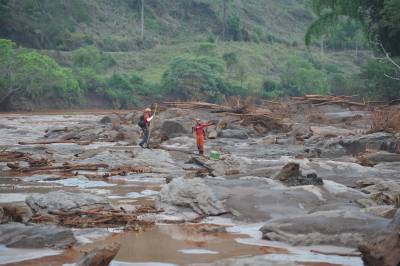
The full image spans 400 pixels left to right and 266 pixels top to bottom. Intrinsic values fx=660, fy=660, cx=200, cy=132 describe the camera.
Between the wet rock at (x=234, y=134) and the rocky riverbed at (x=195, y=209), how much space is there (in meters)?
5.87

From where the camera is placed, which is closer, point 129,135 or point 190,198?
point 190,198

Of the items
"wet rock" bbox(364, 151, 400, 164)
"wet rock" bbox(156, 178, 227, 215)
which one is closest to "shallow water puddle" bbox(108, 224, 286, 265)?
"wet rock" bbox(156, 178, 227, 215)

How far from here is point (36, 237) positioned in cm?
707

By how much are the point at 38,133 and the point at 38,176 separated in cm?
1572

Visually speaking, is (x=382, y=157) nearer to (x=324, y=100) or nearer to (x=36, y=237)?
(x=36, y=237)

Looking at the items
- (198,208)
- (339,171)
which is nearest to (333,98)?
(339,171)

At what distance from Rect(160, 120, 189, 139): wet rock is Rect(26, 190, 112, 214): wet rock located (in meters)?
15.3

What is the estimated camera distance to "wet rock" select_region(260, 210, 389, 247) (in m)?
7.00

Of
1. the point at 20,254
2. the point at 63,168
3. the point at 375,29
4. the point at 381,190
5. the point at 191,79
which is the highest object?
the point at 375,29

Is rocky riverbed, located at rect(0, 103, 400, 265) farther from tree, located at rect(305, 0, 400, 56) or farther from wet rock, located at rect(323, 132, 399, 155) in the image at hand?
tree, located at rect(305, 0, 400, 56)

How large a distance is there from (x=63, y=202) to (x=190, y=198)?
6.10ft

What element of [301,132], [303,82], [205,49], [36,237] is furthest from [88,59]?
[36,237]

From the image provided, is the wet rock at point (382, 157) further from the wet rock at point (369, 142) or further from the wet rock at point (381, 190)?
the wet rock at point (381, 190)

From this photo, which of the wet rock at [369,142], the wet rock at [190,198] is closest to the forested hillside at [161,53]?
the wet rock at [369,142]
